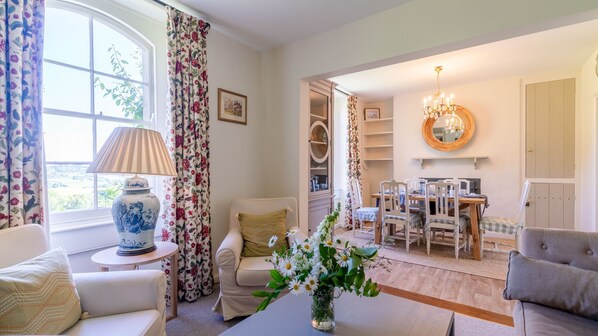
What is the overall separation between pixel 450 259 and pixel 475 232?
477mm

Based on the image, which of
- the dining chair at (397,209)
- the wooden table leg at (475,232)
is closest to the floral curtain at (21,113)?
the dining chair at (397,209)

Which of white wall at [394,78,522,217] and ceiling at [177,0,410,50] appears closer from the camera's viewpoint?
ceiling at [177,0,410,50]

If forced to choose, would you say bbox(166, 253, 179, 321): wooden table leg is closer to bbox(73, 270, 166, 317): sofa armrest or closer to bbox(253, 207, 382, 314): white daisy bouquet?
bbox(73, 270, 166, 317): sofa armrest

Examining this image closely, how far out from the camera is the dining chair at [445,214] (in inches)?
140

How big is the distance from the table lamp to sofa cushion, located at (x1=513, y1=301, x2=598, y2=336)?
2.20 m

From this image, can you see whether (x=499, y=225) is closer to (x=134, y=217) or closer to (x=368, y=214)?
(x=368, y=214)

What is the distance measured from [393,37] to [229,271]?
2.36m

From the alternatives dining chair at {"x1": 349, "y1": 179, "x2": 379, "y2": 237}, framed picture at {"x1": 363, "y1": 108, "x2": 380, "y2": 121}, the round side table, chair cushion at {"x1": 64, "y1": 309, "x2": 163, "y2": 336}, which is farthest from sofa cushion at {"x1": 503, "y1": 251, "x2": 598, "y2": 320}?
framed picture at {"x1": 363, "y1": 108, "x2": 380, "y2": 121}

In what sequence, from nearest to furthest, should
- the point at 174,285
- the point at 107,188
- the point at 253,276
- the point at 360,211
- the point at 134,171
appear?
the point at 134,171 < the point at 253,276 < the point at 174,285 < the point at 107,188 < the point at 360,211

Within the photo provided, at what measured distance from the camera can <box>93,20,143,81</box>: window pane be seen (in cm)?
225

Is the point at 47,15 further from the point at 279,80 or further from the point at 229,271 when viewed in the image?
the point at 229,271

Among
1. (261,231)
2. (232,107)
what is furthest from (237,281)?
(232,107)

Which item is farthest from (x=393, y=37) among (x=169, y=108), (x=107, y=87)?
(x=107, y=87)

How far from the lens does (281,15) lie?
257 cm
